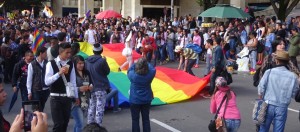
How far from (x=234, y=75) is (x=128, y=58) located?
399 cm

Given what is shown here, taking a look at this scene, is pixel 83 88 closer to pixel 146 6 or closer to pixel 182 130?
pixel 182 130

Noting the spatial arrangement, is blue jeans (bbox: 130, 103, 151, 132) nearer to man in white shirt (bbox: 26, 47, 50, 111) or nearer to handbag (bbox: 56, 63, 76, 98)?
handbag (bbox: 56, 63, 76, 98)

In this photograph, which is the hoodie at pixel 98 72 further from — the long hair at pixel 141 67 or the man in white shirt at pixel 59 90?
the man in white shirt at pixel 59 90

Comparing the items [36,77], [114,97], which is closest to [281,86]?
[36,77]

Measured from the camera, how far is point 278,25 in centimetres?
1911

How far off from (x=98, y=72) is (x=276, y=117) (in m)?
3.34

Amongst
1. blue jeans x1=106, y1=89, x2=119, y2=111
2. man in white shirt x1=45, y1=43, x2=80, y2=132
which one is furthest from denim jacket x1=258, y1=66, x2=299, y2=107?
blue jeans x1=106, y1=89, x2=119, y2=111

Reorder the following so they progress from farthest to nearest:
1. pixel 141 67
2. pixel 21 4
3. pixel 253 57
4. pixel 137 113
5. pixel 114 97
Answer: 1. pixel 21 4
2. pixel 253 57
3. pixel 114 97
4. pixel 137 113
5. pixel 141 67

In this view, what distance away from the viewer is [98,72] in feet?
26.8

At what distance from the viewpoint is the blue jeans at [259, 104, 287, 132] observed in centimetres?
649

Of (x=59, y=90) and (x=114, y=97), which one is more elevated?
(x=59, y=90)

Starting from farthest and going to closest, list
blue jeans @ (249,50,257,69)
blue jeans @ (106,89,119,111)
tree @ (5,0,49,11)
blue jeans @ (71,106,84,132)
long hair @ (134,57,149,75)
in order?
tree @ (5,0,49,11)
blue jeans @ (249,50,257,69)
blue jeans @ (106,89,119,111)
long hair @ (134,57,149,75)
blue jeans @ (71,106,84,132)

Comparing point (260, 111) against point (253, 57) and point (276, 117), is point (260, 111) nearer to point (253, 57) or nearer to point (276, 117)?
point (276, 117)

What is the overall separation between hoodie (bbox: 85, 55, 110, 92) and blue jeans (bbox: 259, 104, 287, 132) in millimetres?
3031
